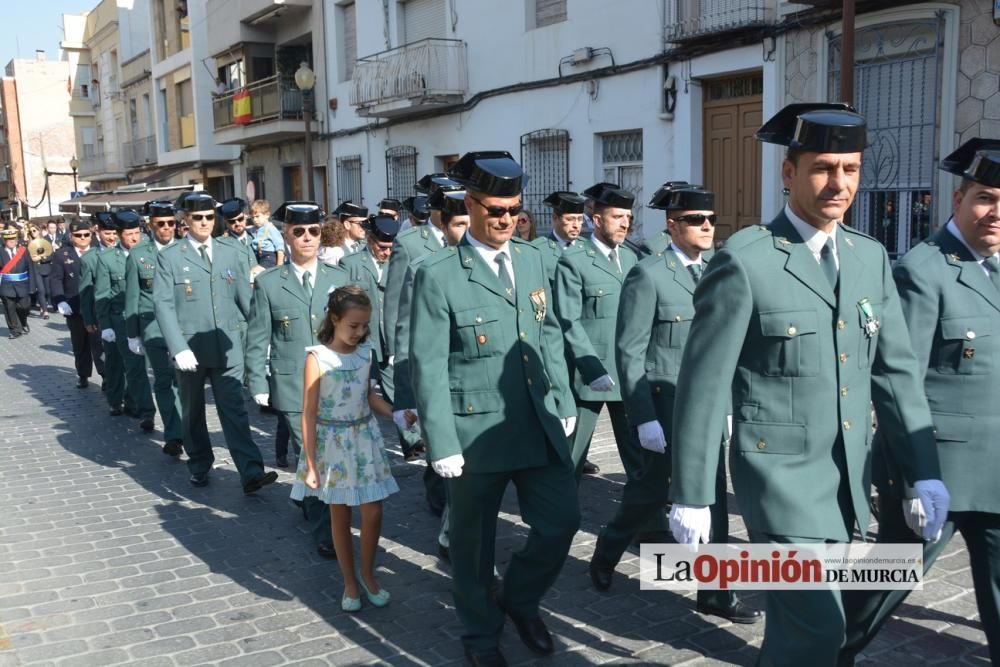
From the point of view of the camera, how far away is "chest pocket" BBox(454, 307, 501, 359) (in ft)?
13.2

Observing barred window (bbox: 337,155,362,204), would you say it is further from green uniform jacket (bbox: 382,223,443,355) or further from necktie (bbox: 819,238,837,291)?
necktie (bbox: 819,238,837,291)

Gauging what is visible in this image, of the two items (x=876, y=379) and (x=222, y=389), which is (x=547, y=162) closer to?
(x=222, y=389)

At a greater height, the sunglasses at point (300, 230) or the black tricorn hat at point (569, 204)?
the black tricorn hat at point (569, 204)

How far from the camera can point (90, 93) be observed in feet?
162

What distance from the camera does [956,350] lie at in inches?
139

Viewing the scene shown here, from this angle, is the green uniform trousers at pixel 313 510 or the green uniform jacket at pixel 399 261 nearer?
the green uniform trousers at pixel 313 510

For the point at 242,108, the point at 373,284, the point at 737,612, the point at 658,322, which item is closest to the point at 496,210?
the point at 658,322

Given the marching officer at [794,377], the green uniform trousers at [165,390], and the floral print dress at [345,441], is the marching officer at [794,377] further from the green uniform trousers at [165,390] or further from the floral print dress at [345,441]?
the green uniform trousers at [165,390]

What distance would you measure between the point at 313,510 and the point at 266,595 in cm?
94

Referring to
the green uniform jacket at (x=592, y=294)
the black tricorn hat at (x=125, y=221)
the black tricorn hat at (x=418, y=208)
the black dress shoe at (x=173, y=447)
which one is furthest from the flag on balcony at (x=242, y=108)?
the green uniform jacket at (x=592, y=294)

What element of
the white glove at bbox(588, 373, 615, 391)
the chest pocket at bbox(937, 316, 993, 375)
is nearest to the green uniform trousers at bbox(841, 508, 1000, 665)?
the chest pocket at bbox(937, 316, 993, 375)

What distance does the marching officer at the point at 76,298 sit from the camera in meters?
11.6

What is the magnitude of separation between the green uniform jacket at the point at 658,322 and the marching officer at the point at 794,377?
1.60 meters

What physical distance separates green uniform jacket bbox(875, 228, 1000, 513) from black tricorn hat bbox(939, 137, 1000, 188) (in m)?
0.29
